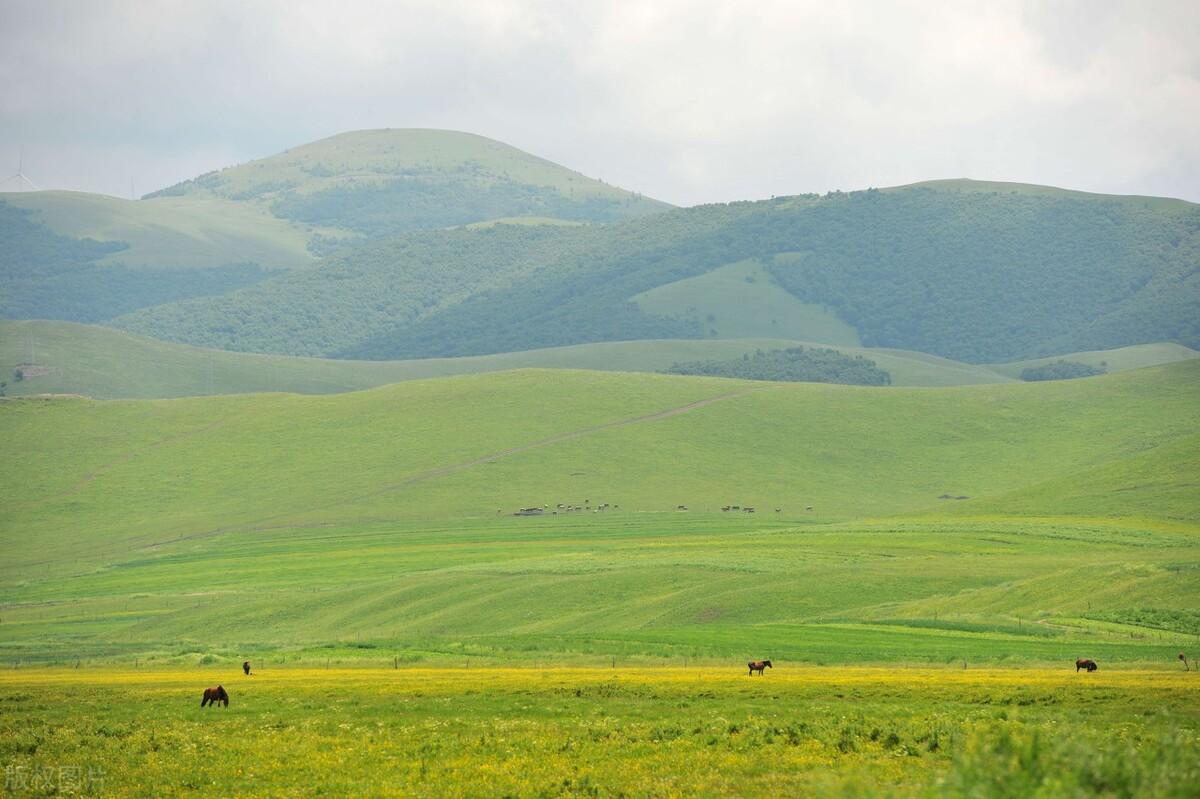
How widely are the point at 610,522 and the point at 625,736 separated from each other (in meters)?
94.0

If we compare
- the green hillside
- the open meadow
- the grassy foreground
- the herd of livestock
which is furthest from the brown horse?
the herd of livestock

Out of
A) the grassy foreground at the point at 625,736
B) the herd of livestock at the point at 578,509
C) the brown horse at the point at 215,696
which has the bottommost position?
the herd of livestock at the point at 578,509

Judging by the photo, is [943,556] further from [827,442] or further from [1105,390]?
[1105,390]

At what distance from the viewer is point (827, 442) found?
15988 centimetres

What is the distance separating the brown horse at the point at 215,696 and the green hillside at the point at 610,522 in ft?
63.2

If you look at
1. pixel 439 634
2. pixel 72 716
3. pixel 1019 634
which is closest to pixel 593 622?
pixel 439 634

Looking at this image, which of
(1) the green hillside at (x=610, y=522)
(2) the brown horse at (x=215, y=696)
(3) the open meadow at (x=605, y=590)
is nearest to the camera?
(3) the open meadow at (x=605, y=590)

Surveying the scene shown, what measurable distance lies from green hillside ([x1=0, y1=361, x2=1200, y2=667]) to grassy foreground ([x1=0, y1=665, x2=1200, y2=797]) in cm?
1396

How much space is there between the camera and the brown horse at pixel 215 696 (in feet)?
122

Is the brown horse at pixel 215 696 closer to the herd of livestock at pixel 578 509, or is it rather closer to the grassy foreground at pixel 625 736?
the grassy foreground at pixel 625 736

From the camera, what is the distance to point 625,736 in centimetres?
2919

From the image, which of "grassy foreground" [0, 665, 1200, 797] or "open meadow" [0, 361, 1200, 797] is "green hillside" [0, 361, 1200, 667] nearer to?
"open meadow" [0, 361, 1200, 797]

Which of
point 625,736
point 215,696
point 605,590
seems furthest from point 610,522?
point 625,736

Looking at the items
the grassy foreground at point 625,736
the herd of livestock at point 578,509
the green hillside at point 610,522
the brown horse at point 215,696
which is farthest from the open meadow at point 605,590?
the brown horse at point 215,696
